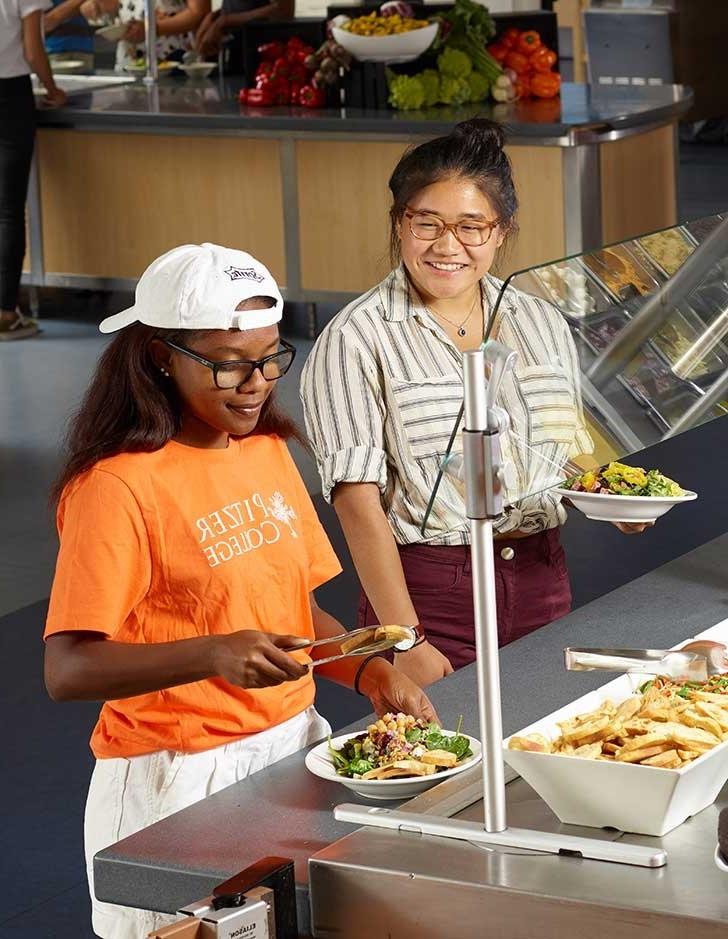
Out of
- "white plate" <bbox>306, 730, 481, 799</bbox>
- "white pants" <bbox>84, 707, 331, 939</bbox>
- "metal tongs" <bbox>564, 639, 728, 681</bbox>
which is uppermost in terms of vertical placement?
"metal tongs" <bbox>564, 639, 728, 681</bbox>

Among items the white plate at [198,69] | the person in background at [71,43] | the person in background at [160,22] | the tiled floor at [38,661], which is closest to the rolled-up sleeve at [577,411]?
the tiled floor at [38,661]

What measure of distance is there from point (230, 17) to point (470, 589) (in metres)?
7.54

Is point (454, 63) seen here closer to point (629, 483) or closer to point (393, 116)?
point (393, 116)

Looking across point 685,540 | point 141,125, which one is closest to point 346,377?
point 685,540

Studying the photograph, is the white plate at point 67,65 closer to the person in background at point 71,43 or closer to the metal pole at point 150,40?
the person in background at point 71,43

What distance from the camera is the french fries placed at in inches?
67.4

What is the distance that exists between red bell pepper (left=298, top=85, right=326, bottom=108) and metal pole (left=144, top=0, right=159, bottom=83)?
4.36 ft

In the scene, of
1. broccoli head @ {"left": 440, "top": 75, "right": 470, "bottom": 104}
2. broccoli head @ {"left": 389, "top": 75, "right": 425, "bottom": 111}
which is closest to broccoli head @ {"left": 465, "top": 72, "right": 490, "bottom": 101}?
broccoli head @ {"left": 440, "top": 75, "right": 470, "bottom": 104}

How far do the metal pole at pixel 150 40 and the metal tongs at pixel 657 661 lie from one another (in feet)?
24.4

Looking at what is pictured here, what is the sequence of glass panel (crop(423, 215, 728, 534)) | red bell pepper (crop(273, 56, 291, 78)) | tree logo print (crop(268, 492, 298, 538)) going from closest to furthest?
glass panel (crop(423, 215, 728, 534)) < tree logo print (crop(268, 492, 298, 538)) < red bell pepper (crop(273, 56, 291, 78))

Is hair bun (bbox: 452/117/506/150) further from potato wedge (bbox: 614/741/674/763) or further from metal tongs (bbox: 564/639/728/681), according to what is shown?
potato wedge (bbox: 614/741/674/763)

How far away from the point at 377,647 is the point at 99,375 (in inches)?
20.5

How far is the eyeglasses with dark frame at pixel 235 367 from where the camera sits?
1.96 meters

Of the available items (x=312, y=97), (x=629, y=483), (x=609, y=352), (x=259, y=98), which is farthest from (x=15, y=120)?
(x=609, y=352)
